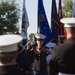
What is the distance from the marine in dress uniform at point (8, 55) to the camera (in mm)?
3795

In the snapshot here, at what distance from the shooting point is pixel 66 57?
503 centimetres

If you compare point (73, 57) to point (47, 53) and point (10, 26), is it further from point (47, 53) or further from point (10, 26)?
point (10, 26)

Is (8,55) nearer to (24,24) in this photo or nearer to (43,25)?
(43,25)

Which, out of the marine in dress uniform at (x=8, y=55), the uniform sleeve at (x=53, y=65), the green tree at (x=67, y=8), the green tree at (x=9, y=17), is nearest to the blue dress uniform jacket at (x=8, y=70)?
the marine in dress uniform at (x=8, y=55)

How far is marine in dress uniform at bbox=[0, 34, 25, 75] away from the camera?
379 cm

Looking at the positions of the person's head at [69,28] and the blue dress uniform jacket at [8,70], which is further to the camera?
the person's head at [69,28]

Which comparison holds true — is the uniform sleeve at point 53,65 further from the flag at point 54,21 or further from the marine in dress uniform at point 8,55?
the flag at point 54,21

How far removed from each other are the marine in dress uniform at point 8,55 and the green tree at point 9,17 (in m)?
35.5

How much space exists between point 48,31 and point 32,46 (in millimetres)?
3393

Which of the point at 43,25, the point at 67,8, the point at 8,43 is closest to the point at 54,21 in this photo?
the point at 43,25

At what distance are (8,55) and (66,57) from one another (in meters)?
1.37

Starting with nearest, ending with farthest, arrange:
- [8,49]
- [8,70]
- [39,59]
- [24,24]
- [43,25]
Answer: [8,70]
[8,49]
[39,59]
[43,25]
[24,24]

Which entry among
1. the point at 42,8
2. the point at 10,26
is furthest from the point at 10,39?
the point at 10,26

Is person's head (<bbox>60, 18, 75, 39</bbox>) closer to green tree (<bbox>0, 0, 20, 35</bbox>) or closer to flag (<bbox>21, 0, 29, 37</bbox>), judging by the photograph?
flag (<bbox>21, 0, 29, 37</bbox>)
